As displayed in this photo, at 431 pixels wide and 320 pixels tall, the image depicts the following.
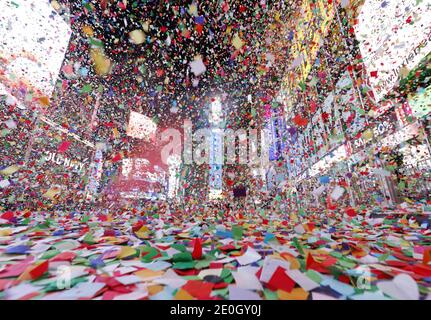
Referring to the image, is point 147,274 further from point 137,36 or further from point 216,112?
point 216,112

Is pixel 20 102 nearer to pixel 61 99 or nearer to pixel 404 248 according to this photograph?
pixel 61 99

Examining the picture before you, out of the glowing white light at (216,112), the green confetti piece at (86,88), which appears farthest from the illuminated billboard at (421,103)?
the green confetti piece at (86,88)

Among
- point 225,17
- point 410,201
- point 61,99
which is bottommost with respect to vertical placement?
point 410,201

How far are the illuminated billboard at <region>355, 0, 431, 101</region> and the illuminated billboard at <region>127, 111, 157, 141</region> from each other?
998 centimetres

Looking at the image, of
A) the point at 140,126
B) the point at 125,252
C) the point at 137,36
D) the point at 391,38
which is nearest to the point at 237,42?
the point at 137,36

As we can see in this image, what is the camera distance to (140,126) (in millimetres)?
11320

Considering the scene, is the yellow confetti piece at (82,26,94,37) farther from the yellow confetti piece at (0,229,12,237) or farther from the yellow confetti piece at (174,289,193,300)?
the yellow confetti piece at (174,289,193,300)

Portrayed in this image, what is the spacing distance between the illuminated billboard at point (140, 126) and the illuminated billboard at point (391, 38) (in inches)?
393

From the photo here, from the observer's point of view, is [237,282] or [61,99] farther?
[61,99]

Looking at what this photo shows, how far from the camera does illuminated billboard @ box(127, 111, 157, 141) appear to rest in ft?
35.3

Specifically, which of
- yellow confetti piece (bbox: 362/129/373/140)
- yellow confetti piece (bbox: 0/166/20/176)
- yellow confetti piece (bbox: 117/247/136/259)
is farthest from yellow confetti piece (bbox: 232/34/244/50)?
yellow confetti piece (bbox: 0/166/20/176)
